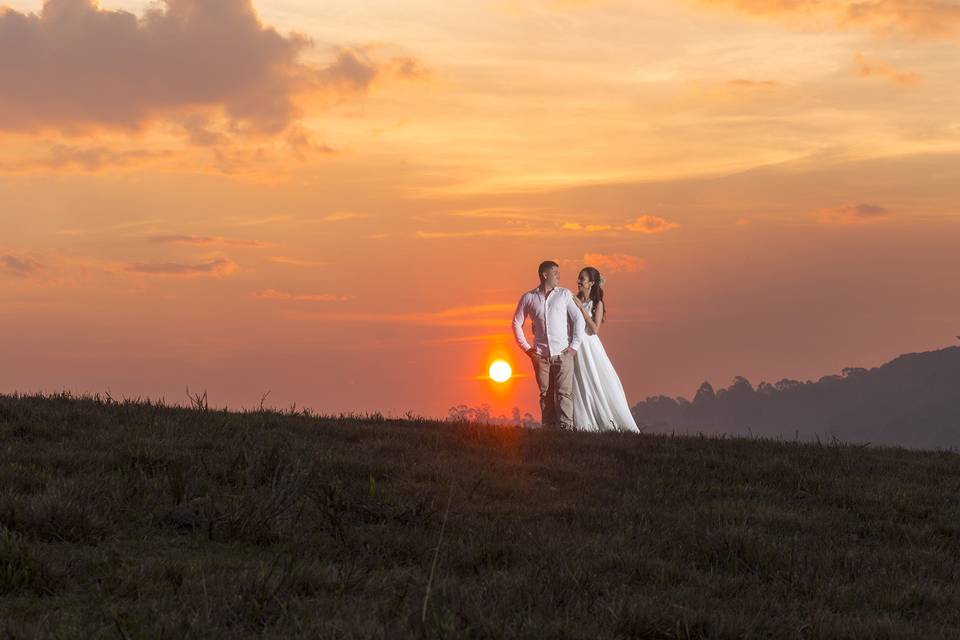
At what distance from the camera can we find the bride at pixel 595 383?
68.3 feet

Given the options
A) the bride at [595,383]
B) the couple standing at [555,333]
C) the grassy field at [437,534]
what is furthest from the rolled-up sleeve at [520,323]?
the grassy field at [437,534]

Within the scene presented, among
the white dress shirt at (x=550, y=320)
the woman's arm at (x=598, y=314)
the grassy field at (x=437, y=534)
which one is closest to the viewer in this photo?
the grassy field at (x=437, y=534)

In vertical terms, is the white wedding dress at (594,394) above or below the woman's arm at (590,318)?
below

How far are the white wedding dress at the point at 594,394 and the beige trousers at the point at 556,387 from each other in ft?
5.22

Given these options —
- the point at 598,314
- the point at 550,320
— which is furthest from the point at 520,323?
the point at 598,314

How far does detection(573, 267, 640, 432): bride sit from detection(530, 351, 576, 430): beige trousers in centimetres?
148

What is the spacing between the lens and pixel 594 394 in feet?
70.4

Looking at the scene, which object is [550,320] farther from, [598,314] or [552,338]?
[598,314]

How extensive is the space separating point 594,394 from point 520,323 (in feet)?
9.25

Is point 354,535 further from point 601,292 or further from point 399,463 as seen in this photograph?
point 601,292

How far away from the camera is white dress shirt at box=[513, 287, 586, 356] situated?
1920 centimetres

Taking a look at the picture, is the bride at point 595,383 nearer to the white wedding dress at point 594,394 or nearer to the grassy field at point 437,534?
the white wedding dress at point 594,394

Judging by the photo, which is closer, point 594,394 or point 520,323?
point 520,323

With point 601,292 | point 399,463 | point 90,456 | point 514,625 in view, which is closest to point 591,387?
point 601,292
